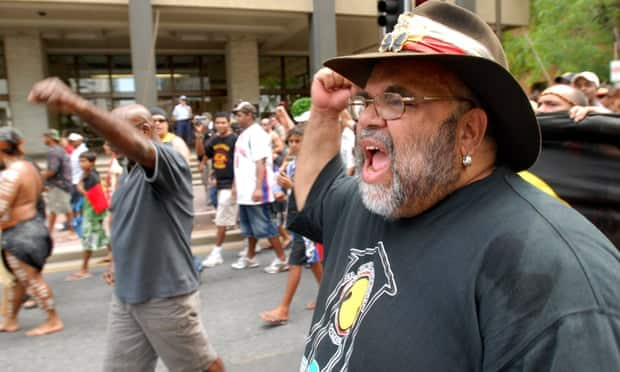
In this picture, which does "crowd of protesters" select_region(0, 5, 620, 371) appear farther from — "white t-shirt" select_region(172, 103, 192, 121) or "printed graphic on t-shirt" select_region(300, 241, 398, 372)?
"white t-shirt" select_region(172, 103, 192, 121)

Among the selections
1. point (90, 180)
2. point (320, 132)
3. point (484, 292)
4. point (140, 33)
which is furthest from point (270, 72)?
point (484, 292)

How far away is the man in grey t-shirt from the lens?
3.04 metres

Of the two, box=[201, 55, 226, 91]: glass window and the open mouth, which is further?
box=[201, 55, 226, 91]: glass window

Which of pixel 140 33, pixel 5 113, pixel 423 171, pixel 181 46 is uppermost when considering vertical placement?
pixel 181 46

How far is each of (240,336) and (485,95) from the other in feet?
12.6

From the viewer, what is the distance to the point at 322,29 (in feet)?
51.0

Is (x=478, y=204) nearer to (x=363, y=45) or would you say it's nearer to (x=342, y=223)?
(x=342, y=223)

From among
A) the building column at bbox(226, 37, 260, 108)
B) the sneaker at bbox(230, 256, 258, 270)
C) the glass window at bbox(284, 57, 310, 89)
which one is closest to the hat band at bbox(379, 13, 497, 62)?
the sneaker at bbox(230, 256, 258, 270)

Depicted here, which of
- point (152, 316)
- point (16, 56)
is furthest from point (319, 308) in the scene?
point (16, 56)

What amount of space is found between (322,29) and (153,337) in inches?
541

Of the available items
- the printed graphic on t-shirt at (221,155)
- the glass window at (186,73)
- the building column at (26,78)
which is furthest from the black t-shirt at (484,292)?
the glass window at (186,73)

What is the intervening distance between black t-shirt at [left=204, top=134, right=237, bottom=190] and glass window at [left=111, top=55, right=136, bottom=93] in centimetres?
1390

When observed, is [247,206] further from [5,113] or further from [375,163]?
[5,113]

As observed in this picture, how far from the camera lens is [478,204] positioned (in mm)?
1251
